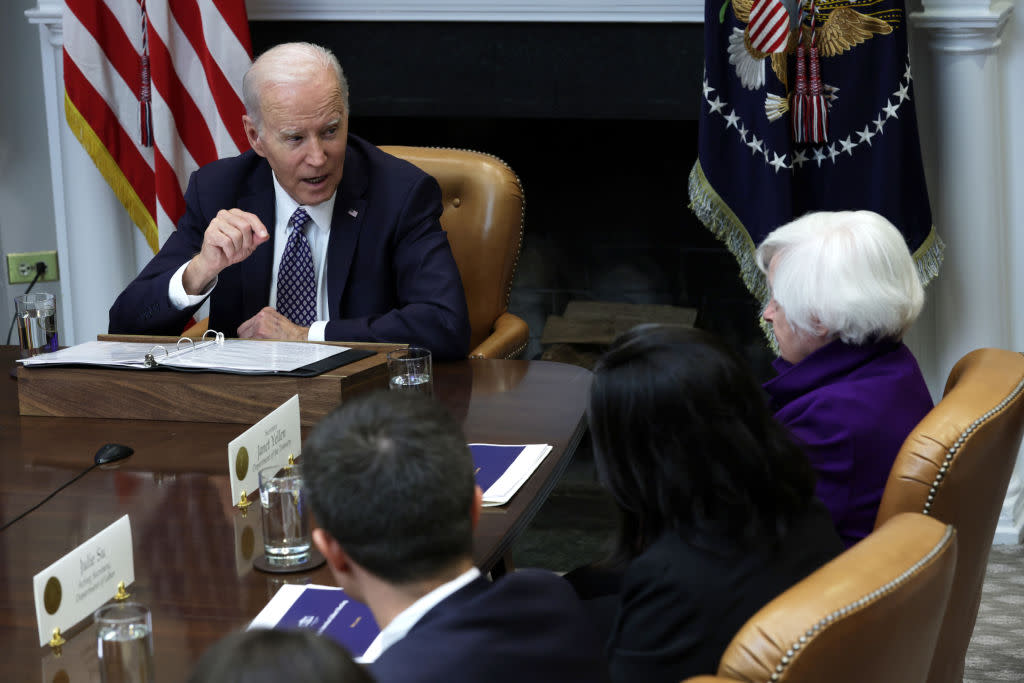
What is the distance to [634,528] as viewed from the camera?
149cm

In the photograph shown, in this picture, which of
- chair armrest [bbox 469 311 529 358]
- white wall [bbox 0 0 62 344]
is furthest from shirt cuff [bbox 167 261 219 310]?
white wall [bbox 0 0 62 344]

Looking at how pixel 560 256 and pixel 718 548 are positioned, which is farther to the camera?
pixel 560 256

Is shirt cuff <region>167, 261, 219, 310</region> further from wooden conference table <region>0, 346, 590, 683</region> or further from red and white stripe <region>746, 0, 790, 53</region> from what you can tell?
red and white stripe <region>746, 0, 790, 53</region>

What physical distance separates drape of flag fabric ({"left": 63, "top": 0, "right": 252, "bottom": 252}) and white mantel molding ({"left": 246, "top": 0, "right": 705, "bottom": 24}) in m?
0.21

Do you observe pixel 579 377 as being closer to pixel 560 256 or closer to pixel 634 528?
pixel 634 528

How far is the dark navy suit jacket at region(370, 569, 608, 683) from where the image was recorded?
3.28ft

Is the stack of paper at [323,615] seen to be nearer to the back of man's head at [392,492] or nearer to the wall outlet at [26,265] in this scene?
the back of man's head at [392,492]

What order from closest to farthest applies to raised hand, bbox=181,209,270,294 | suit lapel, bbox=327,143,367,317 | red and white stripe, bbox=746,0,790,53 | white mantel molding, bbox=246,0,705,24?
raised hand, bbox=181,209,270,294, suit lapel, bbox=327,143,367,317, red and white stripe, bbox=746,0,790,53, white mantel molding, bbox=246,0,705,24

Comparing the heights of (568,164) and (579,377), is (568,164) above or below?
above

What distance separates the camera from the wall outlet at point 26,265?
13.1ft

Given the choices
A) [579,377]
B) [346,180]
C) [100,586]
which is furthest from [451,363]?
[100,586]

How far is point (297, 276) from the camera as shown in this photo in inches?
102

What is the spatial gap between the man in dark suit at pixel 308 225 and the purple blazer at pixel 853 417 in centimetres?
83

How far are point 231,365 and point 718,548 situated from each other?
970mm
